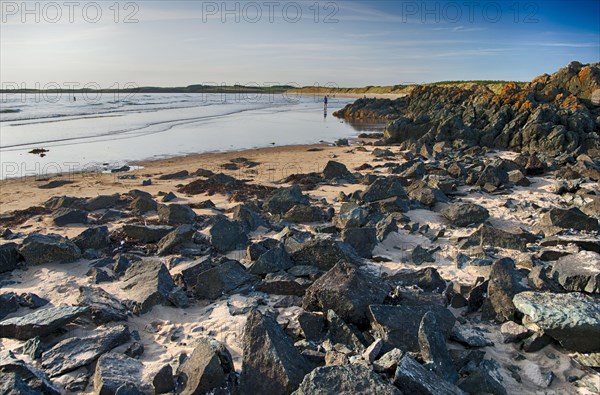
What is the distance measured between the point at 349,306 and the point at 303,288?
1117mm

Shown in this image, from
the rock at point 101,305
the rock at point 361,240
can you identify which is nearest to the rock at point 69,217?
the rock at point 101,305

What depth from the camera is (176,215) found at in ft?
30.0

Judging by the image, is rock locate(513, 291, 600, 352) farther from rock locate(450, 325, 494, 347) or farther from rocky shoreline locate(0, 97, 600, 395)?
rock locate(450, 325, 494, 347)

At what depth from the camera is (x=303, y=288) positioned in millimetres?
5809

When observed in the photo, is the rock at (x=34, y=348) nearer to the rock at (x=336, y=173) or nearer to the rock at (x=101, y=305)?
the rock at (x=101, y=305)

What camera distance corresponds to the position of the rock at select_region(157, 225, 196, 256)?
294 inches

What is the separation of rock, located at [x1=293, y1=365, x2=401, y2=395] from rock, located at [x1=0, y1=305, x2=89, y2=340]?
3123 millimetres

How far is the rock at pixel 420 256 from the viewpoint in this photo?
7.09m

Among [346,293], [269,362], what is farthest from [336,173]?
[269,362]

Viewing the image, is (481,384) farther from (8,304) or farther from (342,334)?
(8,304)

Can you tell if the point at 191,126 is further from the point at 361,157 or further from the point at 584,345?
the point at 584,345

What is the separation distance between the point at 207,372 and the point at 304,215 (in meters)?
5.64

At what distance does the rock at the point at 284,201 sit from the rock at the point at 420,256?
136 inches

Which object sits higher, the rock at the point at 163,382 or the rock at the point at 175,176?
the rock at the point at 175,176
